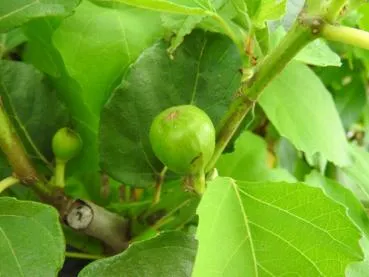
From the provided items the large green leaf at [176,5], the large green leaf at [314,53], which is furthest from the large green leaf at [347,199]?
the large green leaf at [176,5]

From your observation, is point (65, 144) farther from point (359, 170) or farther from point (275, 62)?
point (359, 170)

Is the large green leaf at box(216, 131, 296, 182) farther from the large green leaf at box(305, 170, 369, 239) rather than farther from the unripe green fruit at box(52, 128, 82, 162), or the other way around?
the unripe green fruit at box(52, 128, 82, 162)

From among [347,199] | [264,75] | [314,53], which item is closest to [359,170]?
[347,199]

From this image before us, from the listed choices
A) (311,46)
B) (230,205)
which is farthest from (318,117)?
(230,205)

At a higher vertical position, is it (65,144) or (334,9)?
(334,9)

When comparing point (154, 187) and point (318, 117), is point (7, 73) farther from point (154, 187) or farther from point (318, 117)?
point (318, 117)

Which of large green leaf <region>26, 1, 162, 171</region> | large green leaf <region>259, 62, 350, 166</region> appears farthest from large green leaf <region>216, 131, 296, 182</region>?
large green leaf <region>26, 1, 162, 171</region>

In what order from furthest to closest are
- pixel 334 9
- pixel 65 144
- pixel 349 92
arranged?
pixel 349 92 → pixel 65 144 → pixel 334 9
